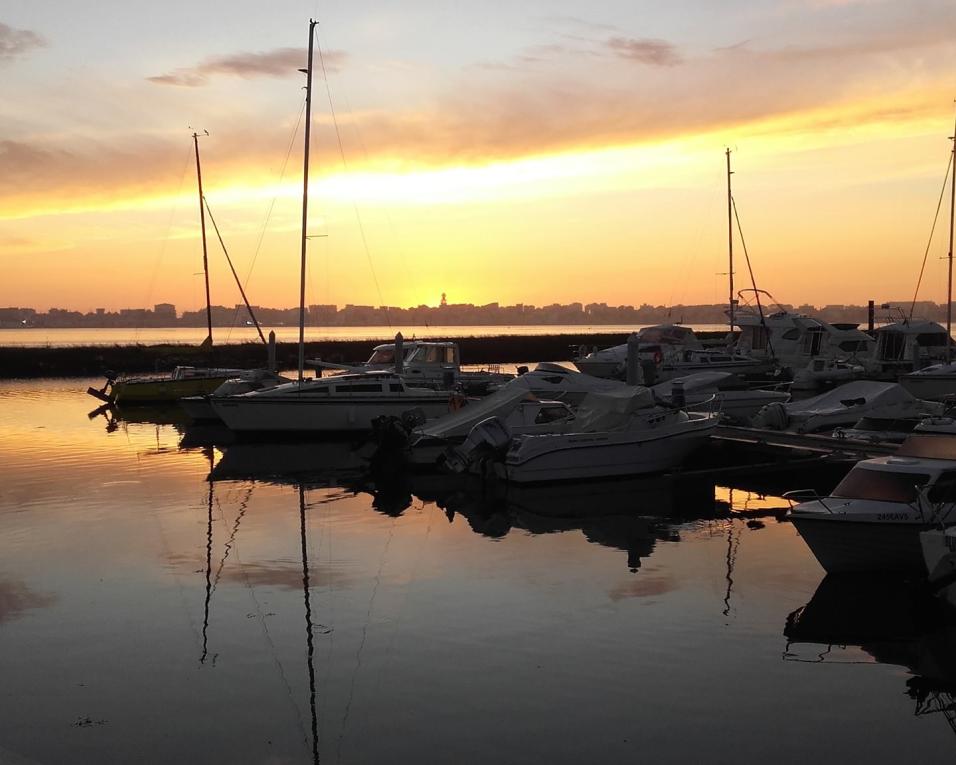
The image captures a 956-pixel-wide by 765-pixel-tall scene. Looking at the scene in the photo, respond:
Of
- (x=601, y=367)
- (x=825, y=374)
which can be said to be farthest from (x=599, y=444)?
(x=601, y=367)

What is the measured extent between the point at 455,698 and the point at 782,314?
48.7 meters

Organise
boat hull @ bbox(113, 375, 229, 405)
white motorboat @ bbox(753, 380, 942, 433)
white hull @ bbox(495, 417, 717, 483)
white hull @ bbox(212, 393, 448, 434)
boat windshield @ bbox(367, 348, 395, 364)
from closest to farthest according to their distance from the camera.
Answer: white hull @ bbox(495, 417, 717, 483), white motorboat @ bbox(753, 380, 942, 433), white hull @ bbox(212, 393, 448, 434), boat windshield @ bbox(367, 348, 395, 364), boat hull @ bbox(113, 375, 229, 405)

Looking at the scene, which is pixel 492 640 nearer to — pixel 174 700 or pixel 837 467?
pixel 174 700

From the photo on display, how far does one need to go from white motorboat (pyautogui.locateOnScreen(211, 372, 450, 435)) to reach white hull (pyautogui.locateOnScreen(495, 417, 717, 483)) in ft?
31.3

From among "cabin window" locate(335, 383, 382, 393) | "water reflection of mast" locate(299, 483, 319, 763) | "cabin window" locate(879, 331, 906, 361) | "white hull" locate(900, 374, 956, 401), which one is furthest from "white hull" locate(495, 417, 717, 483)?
"cabin window" locate(879, 331, 906, 361)

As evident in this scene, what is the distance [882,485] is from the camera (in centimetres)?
1575

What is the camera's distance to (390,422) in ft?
91.0

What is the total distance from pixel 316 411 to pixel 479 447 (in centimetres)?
1029

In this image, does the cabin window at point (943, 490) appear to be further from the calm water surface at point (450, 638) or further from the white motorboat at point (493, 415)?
the white motorboat at point (493, 415)

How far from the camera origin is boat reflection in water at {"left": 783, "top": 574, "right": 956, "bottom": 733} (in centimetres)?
1160

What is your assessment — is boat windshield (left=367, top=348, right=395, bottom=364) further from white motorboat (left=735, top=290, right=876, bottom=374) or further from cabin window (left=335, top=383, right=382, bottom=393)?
white motorboat (left=735, top=290, right=876, bottom=374)

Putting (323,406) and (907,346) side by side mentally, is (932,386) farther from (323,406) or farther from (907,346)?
(323,406)

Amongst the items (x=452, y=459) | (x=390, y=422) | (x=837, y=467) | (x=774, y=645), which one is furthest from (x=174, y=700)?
(x=837, y=467)

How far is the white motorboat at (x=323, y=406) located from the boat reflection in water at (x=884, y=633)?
19.9 meters
